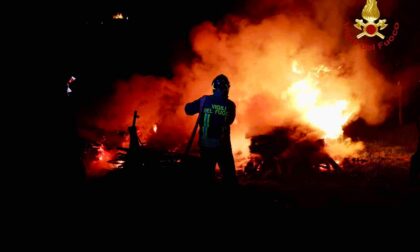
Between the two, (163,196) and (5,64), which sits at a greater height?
(5,64)

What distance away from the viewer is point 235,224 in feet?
19.3

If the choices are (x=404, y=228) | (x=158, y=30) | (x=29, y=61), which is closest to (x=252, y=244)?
(x=404, y=228)

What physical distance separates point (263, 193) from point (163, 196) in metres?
2.34

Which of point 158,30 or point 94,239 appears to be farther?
point 158,30

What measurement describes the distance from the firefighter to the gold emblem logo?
447 inches

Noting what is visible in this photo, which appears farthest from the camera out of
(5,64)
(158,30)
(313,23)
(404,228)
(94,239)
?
(158,30)

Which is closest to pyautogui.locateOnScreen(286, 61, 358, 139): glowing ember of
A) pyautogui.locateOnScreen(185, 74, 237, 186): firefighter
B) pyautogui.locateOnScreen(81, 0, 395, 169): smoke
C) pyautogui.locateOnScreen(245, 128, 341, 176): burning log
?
pyautogui.locateOnScreen(81, 0, 395, 169): smoke

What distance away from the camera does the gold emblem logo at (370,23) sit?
1569 centimetres

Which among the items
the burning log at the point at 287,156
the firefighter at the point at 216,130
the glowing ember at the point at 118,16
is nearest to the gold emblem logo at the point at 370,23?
the burning log at the point at 287,156

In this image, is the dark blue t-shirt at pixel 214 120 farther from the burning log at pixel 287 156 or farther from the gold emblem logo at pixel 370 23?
the gold emblem logo at pixel 370 23

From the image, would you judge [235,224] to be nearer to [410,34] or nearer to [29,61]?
[29,61]

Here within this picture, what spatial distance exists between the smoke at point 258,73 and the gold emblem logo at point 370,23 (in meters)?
0.41

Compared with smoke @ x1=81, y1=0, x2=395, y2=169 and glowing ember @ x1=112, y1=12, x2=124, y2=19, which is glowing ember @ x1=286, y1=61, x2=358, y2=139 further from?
glowing ember @ x1=112, y1=12, x2=124, y2=19

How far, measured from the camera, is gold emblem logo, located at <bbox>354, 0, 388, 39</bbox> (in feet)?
51.5
